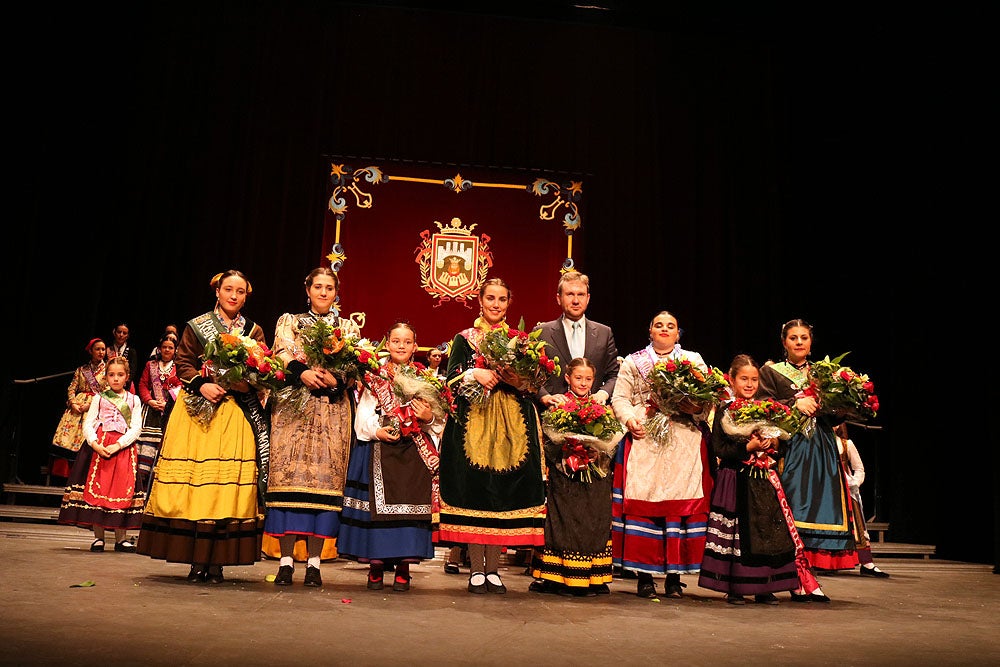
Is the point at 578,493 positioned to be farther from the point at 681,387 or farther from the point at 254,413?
the point at 254,413

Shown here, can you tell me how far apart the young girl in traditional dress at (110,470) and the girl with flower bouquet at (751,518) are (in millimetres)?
3975

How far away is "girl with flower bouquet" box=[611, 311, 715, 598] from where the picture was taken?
4.61m

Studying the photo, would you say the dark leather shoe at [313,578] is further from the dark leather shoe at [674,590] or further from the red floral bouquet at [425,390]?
the dark leather shoe at [674,590]

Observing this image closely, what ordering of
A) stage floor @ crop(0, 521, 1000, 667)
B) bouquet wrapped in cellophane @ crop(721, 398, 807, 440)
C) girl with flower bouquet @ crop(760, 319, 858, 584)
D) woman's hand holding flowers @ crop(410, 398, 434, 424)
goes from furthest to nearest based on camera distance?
girl with flower bouquet @ crop(760, 319, 858, 584), bouquet wrapped in cellophane @ crop(721, 398, 807, 440), woman's hand holding flowers @ crop(410, 398, 434, 424), stage floor @ crop(0, 521, 1000, 667)

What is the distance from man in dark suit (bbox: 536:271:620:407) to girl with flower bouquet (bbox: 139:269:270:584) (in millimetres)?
1588

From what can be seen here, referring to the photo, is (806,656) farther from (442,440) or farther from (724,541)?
(442,440)

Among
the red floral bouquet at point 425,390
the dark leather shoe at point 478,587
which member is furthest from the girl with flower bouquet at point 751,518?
the red floral bouquet at point 425,390

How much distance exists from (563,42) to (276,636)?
30.6 feet

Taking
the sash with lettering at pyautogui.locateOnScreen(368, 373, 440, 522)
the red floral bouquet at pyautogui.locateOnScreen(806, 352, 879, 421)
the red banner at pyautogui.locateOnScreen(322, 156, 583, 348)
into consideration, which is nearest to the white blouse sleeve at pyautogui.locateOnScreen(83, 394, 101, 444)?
the sash with lettering at pyautogui.locateOnScreen(368, 373, 440, 522)

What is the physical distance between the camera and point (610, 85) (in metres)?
11.1

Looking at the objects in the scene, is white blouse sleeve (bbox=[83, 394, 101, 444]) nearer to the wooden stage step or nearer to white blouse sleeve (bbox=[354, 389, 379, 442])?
the wooden stage step

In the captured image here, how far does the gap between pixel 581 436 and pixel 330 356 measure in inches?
51.1

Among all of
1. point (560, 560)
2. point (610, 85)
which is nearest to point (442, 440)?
point (560, 560)

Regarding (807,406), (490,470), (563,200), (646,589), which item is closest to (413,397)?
(490,470)
